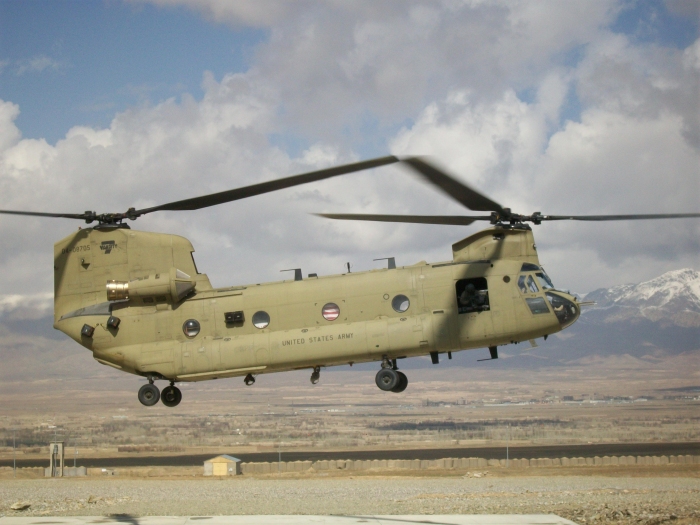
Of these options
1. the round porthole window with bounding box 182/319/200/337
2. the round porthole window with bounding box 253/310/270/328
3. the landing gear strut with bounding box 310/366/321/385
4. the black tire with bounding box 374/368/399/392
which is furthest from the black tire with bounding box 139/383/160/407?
the black tire with bounding box 374/368/399/392

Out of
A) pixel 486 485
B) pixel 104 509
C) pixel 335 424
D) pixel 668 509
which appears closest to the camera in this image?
pixel 668 509

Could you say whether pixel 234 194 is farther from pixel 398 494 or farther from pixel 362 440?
pixel 362 440

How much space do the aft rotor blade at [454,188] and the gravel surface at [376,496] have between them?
1042cm

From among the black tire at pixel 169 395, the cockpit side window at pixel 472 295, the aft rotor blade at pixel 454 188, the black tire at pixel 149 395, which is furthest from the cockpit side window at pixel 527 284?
the black tire at pixel 149 395

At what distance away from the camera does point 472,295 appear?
72.5 ft

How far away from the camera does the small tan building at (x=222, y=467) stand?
177ft

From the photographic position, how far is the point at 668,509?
2938cm

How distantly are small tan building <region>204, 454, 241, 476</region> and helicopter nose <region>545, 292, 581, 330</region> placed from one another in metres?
36.1

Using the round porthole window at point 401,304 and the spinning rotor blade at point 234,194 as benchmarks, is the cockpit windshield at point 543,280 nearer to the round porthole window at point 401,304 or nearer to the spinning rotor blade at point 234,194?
the round porthole window at point 401,304

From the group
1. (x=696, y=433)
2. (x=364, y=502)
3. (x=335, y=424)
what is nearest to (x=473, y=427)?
(x=335, y=424)

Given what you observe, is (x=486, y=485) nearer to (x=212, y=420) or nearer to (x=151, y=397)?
(x=151, y=397)

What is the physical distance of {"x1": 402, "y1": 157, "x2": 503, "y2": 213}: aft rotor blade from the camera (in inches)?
711

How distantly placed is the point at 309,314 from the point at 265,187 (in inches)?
160

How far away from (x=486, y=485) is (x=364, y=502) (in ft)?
37.3
